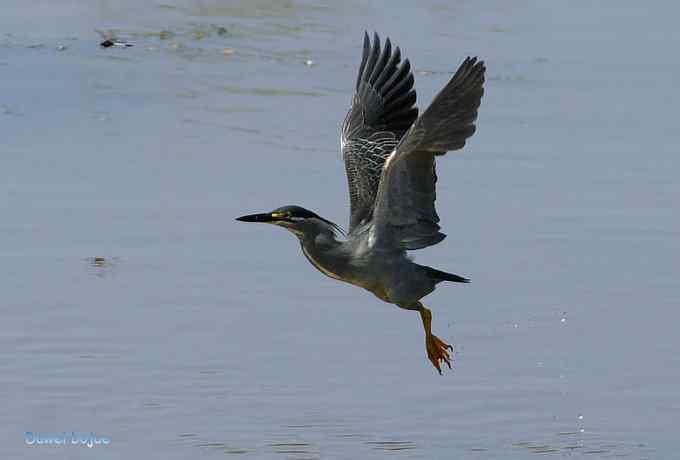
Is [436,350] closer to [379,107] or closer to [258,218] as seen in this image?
[258,218]

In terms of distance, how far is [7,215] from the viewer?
8.96 metres

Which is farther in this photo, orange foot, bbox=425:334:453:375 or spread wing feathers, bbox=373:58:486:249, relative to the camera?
orange foot, bbox=425:334:453:375

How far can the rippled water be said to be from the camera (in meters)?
6.65

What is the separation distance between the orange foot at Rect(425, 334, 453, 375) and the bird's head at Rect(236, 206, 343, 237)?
66 centimetres

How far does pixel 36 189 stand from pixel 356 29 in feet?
19.1

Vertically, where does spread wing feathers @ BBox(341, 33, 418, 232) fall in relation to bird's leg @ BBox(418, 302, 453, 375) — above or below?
above

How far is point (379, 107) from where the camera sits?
8461mm

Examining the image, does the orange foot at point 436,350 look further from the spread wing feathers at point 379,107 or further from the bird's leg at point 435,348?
the spread wing feathers at point 379,107

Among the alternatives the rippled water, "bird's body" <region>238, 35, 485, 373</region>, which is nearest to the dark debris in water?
the rippled water

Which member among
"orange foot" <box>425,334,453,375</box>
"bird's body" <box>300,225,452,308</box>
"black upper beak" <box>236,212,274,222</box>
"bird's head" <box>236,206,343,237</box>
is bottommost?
"orange foot" <box>425,334,453,375</box>

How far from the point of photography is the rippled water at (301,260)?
262 inches

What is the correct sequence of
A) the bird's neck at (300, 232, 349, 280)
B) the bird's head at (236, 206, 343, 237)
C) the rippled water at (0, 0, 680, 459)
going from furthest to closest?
the bird's neck at (300, 232, 349, 280) → the bird's head at (236, 206, 343, 237) → the rippled water at (0, 0, 680, 459)

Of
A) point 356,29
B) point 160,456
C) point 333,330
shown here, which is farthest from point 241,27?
point 160,456

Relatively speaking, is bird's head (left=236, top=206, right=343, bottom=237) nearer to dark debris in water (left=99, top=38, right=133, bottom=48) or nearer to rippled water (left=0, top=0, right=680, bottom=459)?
rippled water (left=0, top=0, right=680, bottom=459)
